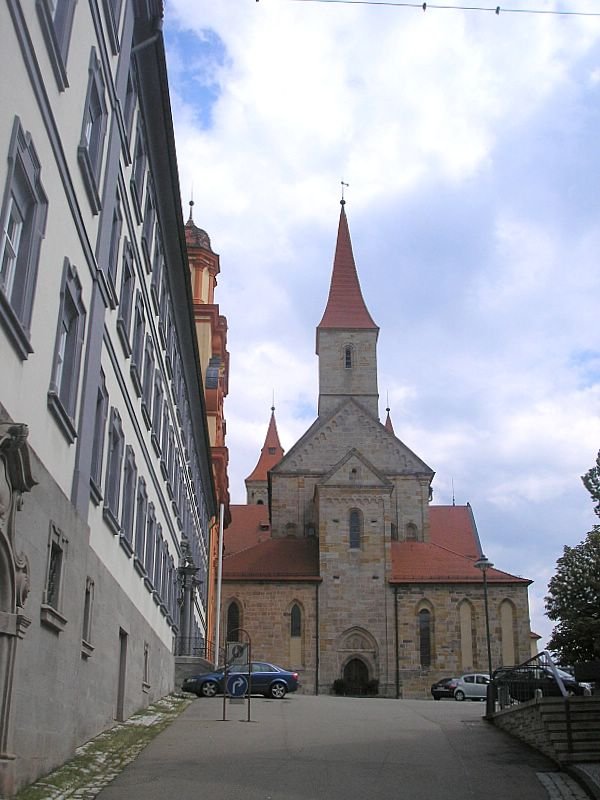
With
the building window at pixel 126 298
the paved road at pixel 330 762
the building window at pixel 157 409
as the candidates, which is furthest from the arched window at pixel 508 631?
the building window at pixel 126 298

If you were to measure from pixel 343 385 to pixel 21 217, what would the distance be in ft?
189

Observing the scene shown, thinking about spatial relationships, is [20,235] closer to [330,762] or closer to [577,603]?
[330,762]

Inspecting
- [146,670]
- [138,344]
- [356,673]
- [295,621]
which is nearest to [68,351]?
[138,344]

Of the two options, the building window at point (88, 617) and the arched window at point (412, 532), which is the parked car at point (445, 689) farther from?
the building window at point (88, 617)

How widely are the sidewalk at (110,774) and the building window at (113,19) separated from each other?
1022 cm

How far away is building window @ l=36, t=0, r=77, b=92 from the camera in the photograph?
10344 millimetres

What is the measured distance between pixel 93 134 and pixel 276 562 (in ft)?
144

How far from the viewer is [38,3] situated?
10.0 m

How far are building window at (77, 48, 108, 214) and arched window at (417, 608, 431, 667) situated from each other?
43.1 metres

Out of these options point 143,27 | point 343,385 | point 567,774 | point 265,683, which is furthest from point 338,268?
point 567,774

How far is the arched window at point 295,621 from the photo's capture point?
53.5 m

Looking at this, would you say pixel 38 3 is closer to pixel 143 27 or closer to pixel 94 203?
pixel 94 203

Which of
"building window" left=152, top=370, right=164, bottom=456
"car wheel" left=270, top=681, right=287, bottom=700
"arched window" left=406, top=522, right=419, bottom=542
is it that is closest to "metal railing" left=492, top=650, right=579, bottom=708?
"car wheel" left=270, top=681, right=287, bottom=700

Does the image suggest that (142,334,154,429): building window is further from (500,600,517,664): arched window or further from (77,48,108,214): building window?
(500,600,517,664): arched window
